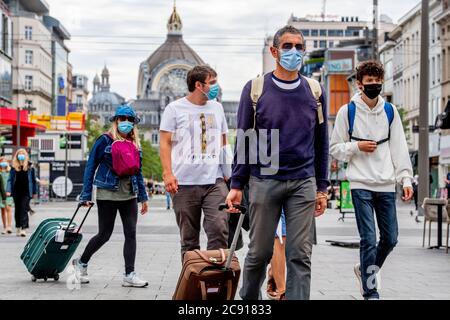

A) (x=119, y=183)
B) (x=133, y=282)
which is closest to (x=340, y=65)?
(x=119, y=183)

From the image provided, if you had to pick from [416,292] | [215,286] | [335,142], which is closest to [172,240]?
[416,292]

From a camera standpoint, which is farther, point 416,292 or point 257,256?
point 416,292

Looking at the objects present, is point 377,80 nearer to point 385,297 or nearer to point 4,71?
point 385,297

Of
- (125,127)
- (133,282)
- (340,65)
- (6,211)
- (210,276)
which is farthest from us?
(340,65)

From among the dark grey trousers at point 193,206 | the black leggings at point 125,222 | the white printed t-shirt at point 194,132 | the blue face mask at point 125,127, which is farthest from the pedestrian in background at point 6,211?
the dark grey trousers at point 193,206

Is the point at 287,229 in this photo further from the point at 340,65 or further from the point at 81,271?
the point at 340,65

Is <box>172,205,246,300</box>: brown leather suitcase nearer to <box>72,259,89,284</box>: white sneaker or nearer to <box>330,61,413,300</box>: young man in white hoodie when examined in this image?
<box>330,61,413,300</box>: young man in white hoodie

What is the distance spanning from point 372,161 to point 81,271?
3742 millimetres

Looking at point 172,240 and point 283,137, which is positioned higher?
point 283,137

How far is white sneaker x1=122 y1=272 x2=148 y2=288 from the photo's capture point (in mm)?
11086

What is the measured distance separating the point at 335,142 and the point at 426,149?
27.2 m

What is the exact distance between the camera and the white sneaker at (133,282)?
11.1 metres

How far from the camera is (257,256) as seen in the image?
7.51 m

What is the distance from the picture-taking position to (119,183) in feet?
37.1
